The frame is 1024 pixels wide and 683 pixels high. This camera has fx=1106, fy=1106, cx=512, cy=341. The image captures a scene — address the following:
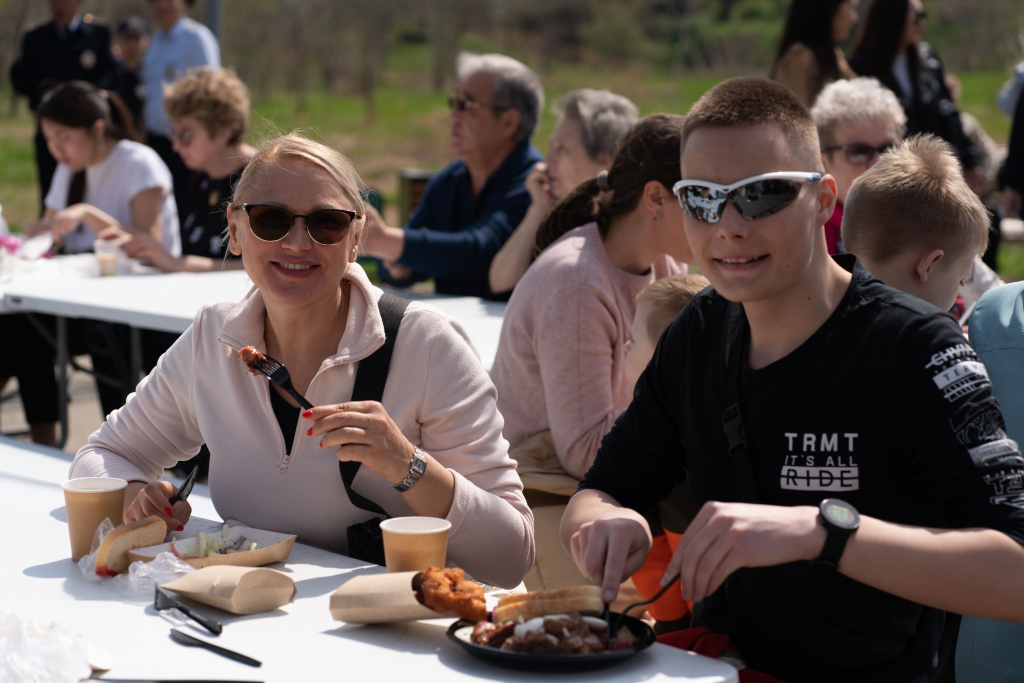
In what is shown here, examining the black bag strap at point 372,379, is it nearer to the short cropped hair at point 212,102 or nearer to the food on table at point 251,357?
the food on table at point 251,357

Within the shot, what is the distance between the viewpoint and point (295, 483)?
2232 millimetres

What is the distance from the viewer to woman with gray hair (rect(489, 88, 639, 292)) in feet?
14.4

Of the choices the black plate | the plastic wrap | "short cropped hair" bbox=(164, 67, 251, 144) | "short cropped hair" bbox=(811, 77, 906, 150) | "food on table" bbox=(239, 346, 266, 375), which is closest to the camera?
the black plate

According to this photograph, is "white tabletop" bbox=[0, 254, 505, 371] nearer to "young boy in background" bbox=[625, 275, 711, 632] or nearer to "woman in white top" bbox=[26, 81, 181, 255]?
"woman in white top" bbox=[26, 81, 181, 255]

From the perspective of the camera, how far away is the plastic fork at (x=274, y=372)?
2.12 meters

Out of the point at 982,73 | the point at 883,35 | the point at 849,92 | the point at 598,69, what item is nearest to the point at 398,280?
the point at 849,92

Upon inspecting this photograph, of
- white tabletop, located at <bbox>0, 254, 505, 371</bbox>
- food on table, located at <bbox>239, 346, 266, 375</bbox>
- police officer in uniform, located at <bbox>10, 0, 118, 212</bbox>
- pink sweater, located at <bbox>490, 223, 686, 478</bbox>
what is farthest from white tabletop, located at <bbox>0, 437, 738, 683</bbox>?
police officer in uniform, located at <bbox>10, 0, 118, 212</bbox>

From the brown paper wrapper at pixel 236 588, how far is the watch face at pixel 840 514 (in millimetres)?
842

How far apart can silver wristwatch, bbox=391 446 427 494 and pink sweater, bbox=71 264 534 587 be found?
12 cm

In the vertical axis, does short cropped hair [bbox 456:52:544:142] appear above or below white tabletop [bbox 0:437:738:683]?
above

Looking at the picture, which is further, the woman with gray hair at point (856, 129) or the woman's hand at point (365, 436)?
the woman with gray hair at point (856, 129)

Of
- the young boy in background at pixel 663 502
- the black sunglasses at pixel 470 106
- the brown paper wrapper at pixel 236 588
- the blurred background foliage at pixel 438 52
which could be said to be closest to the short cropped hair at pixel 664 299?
the young boy in background at pixel 663 502

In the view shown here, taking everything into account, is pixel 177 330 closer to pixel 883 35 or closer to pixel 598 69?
pixel 883 35

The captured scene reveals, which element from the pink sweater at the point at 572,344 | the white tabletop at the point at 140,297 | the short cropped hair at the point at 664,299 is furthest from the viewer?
the white tabletop at the point at 140,297
